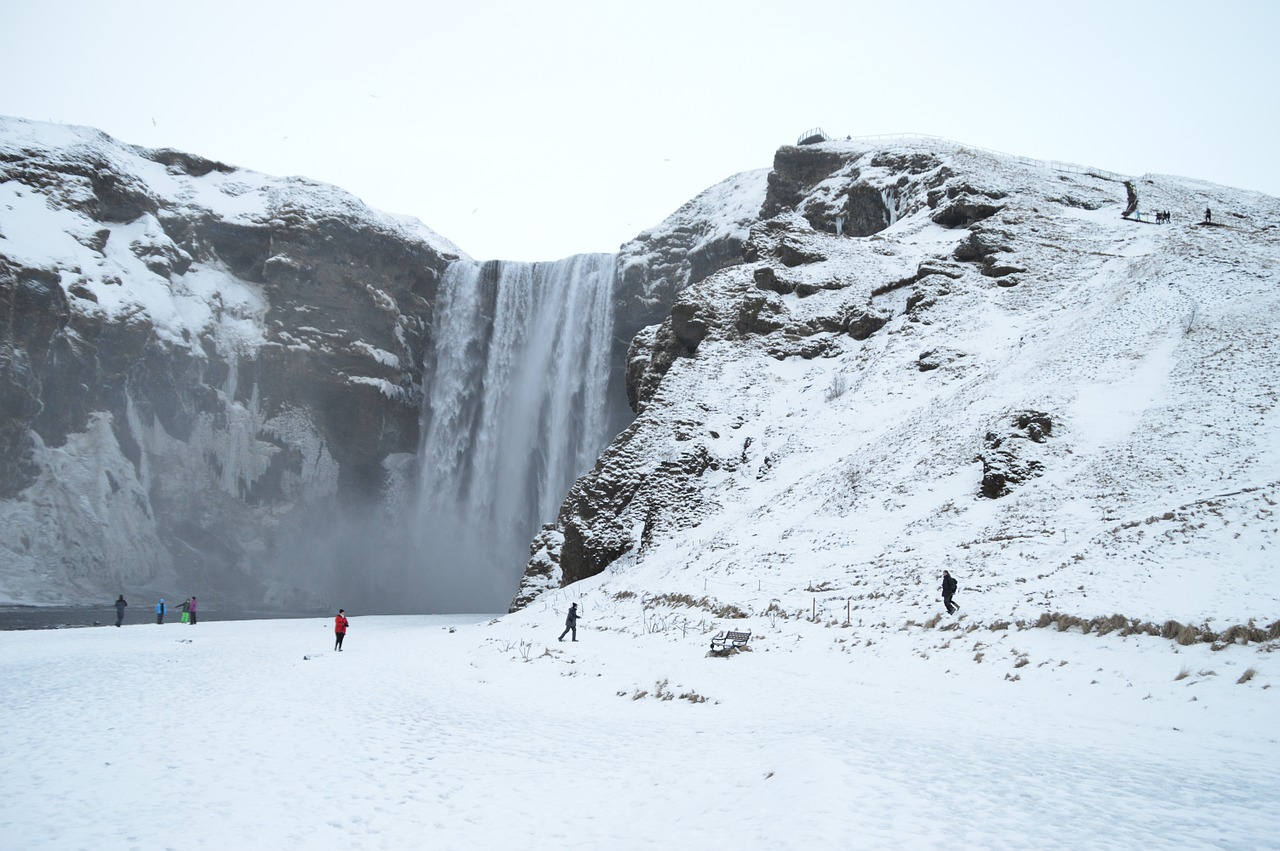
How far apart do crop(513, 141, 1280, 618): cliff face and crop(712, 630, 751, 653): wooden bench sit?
14.7 ft

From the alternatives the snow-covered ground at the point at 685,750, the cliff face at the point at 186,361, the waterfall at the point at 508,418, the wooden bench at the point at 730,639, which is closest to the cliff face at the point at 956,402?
the snow-covered ground at the point at 685,750

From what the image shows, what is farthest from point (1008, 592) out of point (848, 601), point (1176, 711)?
point (1176, 711)

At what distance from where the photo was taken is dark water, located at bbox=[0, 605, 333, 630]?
3222 centimetres

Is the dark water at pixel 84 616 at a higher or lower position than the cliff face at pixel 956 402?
lower

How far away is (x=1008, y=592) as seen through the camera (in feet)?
52.7

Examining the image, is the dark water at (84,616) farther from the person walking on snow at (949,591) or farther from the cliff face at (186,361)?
the person walking on snow at (949,591)

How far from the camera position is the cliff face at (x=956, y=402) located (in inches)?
716

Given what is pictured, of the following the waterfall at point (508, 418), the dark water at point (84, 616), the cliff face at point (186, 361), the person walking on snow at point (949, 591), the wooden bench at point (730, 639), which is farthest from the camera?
the waterfall at point (508, 418)

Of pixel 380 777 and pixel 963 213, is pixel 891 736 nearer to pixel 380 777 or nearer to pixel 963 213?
pixel 380 777

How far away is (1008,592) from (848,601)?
396 cm

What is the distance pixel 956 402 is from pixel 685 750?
23.5 meters

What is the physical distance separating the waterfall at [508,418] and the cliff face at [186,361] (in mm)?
4764

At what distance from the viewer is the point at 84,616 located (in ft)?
125

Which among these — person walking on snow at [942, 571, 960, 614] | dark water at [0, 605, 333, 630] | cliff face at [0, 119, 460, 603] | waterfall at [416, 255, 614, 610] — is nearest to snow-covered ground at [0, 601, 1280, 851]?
person walking on snow at [942, 571, 960, 614]
